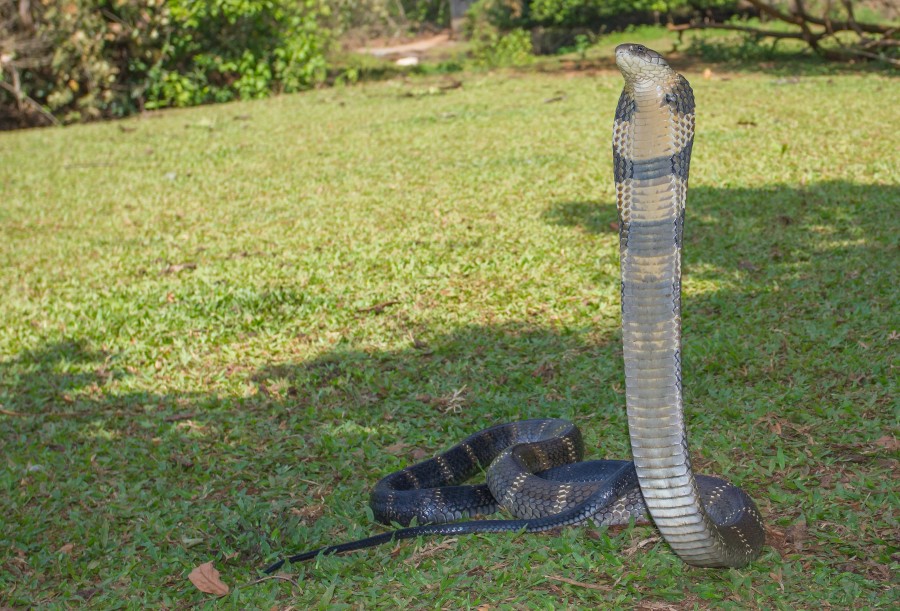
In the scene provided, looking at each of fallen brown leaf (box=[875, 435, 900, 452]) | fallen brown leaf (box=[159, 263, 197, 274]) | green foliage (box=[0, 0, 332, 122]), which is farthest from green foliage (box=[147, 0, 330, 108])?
fallen brown leaf (box=[875, 435, 900, 452])

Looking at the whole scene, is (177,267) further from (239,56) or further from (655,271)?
(239,56)

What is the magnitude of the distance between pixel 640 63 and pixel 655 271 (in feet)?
1.81

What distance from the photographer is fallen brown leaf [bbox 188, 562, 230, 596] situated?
3.27 meters

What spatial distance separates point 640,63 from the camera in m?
2.42

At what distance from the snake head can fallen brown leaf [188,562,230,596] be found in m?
2.15

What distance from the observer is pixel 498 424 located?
4297 millimetres

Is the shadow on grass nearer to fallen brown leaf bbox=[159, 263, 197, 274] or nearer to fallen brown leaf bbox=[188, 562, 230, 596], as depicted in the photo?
fallen brown leaf bbox=[188, 562, 230, 596]

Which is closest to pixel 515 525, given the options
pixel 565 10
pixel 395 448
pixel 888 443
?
pixel 395 448

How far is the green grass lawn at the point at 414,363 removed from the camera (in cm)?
327

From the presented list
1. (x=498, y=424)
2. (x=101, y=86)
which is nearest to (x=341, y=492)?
(x=498, y=424)

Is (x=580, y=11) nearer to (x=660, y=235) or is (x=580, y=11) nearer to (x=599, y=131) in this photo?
(x=599, y=131)

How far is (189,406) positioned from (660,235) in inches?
121

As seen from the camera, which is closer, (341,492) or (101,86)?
(341,492)

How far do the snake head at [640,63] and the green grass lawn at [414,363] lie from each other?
157 cm
